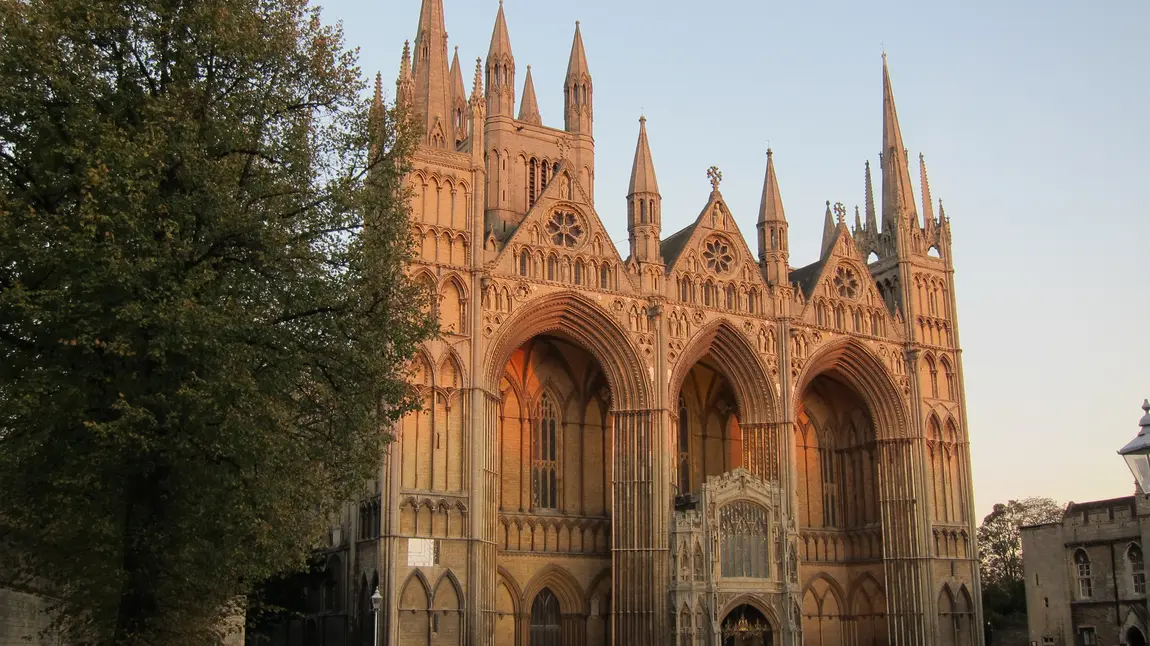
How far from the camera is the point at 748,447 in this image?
140 ft

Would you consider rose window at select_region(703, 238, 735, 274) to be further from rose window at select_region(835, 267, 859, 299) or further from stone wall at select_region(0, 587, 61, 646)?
stone wall at select_region(0, 587, 61, 646)

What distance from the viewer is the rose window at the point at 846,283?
4606cm

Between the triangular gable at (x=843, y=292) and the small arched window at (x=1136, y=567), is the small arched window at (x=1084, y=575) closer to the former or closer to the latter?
the small arched window at (x=1136, y=567)

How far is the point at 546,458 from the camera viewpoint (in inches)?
1698

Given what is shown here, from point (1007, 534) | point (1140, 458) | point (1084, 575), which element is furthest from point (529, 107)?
point (1007, 534)

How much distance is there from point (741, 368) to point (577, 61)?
514 inches

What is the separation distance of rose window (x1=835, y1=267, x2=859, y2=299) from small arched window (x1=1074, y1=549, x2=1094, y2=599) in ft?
41.7

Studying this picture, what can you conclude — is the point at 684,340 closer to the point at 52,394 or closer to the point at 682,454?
the point at 682,454

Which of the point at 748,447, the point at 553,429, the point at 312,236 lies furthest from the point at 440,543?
the point at 312,236

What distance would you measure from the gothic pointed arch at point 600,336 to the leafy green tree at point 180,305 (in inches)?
791

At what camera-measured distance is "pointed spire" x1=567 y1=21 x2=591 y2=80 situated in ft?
148

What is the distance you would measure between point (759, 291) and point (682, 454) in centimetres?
707

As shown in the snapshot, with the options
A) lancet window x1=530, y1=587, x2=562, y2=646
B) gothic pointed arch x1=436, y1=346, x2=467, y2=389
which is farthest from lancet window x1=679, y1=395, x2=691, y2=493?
gothic pointed arch x1=436, y1=346, x2=467, y2=389

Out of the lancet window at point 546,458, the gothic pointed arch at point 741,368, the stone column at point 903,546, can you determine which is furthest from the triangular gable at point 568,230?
the stone column at point 903,546
